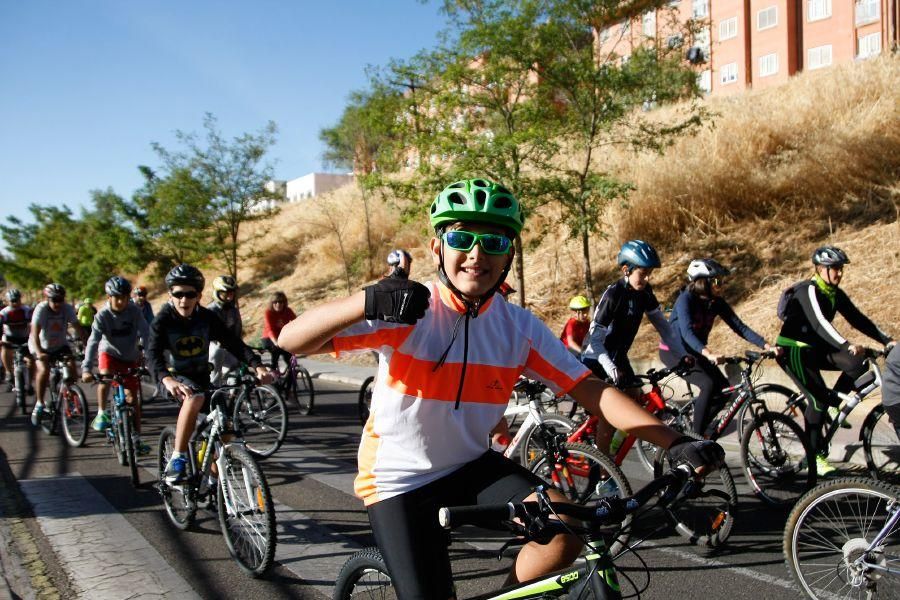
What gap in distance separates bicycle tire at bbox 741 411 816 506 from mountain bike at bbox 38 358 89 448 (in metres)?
7.73

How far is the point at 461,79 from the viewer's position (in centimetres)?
1295

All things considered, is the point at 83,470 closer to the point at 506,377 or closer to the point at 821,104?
the point at 506,377

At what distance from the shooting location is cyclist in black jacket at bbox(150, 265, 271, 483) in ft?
18.2

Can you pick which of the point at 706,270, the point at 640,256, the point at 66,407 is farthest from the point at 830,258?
the point at 66,407

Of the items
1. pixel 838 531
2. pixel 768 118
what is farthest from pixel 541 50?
pixel 838 531

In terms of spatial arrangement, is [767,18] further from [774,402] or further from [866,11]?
[774,402]

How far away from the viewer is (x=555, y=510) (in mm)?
2037

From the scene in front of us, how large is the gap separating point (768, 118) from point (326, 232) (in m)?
22.0

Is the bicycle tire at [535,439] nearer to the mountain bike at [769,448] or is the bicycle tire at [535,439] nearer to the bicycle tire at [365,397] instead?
the mountain bike at [769,448]

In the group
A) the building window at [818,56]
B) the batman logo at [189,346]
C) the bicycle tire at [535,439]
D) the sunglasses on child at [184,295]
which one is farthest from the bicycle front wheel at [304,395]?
the building window at [818,56]

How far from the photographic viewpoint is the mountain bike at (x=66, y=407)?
30.0 ft

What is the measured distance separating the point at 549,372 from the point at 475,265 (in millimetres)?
587

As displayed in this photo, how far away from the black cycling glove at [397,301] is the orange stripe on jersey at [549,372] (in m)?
0.86

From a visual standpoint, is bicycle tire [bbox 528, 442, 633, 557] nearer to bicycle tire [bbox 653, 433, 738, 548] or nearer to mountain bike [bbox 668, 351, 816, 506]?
bicycle tire [bbox 653, 433, 738, 548]
